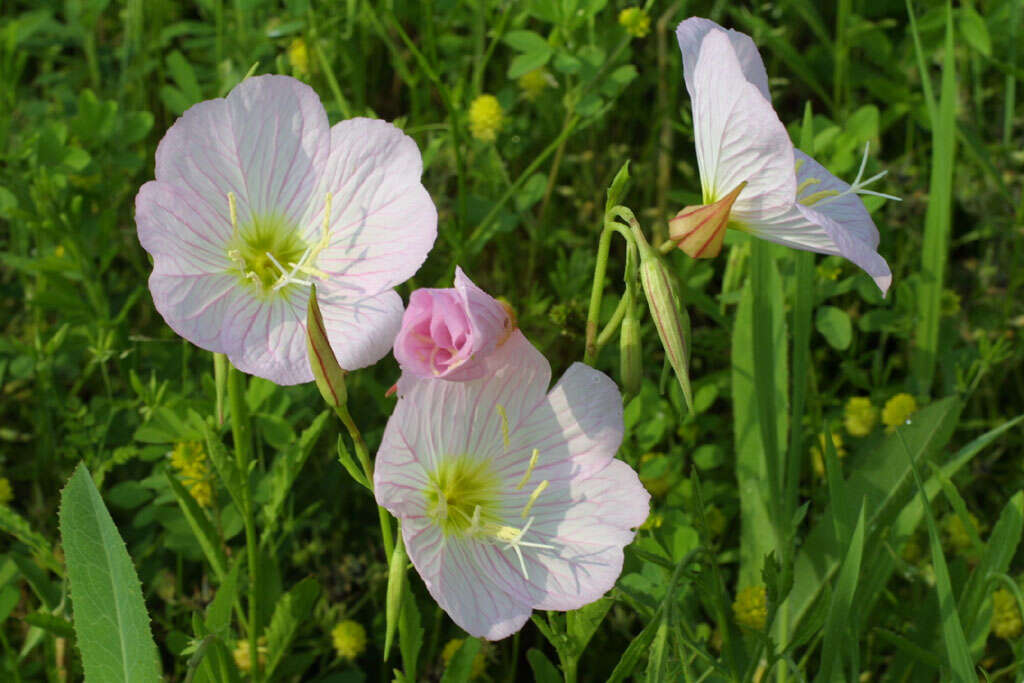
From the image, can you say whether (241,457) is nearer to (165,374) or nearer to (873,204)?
(165,374)

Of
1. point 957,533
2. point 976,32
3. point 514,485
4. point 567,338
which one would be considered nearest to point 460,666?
point 514,485

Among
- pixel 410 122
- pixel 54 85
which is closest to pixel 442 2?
pixel 410 122

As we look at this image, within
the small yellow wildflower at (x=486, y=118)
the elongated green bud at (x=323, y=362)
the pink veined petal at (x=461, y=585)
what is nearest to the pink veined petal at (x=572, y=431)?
the pink veined petal at (x=461, y=585)

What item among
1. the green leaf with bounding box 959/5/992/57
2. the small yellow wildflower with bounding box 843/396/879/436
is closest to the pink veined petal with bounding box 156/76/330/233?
the small yellow wildflower with bounding box 843/396/879/436

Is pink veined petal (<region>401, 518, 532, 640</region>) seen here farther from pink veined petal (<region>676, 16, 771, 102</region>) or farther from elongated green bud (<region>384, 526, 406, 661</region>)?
pink veined petal (<region>676, 16, 771, 102</region>)

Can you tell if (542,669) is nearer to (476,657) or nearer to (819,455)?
(476,657)

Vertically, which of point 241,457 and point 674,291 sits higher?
point 674,291
